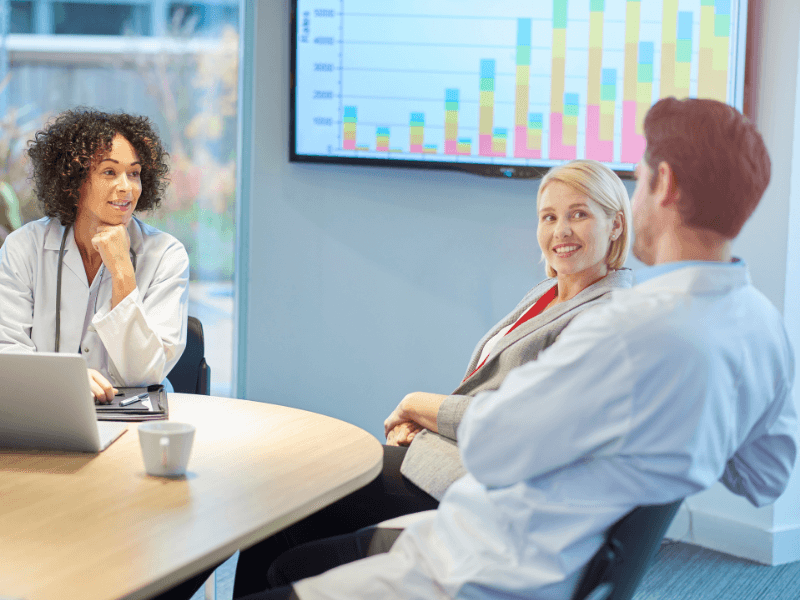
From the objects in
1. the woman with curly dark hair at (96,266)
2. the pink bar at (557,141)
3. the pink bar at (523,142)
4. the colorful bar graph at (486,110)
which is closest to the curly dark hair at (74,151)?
the woman with curly dark hair at (96,266)

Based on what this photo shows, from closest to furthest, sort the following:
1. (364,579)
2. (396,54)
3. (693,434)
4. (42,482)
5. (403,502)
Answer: (693,434) < (364,579) < (42,482) < (403,502) < (396,54)

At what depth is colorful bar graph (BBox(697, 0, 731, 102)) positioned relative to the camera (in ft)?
8.62

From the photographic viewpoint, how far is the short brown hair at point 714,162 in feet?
3.16

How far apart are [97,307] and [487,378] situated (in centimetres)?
109

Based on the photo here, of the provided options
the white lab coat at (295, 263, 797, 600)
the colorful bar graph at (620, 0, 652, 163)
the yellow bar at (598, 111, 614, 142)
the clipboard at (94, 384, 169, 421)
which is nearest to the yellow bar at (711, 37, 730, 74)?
the colorful bar graph at (620, 0, 652, 163)

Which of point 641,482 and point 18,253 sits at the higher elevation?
point 18,253

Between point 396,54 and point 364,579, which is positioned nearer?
point 364,579

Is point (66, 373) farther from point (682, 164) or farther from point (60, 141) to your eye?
point (60, 141)

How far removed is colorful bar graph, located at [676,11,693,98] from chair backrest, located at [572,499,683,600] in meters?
2.14

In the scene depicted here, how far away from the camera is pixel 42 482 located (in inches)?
44.3

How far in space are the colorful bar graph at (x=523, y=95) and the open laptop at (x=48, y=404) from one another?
6.35ft

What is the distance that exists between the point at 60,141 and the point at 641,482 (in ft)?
6.25

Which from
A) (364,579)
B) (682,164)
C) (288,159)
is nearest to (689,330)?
(682,164)

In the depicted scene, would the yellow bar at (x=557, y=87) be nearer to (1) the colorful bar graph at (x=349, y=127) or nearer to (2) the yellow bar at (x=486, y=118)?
(2) the yellow bar at (x=486, y=118)
